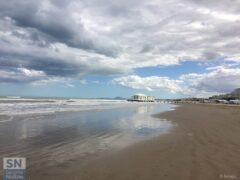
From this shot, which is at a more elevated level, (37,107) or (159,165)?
(37,107)

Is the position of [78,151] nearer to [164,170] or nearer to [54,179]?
[54,179]

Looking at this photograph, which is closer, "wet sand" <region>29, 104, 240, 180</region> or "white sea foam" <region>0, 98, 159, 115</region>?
"wet sand" <region>29, 104, 240, 180</region>

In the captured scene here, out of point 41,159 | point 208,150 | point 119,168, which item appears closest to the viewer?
point 119,168

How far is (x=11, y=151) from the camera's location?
817 centimetres

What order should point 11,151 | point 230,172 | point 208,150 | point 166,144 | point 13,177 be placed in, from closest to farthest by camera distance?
1. point 13,177
2. point 230,172
3. point 11,151
4. point 208,150
5. point 166,144

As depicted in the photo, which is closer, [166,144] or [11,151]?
[11,151]

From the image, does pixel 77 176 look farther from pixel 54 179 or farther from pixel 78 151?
pixel 78 151

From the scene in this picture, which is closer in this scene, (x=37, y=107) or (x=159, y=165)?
(x=159, y=165)

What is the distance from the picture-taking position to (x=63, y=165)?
676cm

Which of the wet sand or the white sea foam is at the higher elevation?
the white sea foam

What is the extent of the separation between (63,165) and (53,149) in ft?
7.05

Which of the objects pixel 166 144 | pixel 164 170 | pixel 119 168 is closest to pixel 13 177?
pixel 119 168

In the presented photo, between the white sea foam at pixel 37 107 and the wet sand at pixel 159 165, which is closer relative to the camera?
the wet sand at pixel 159 165

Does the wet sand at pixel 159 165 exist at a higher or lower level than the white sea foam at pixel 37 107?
lower
